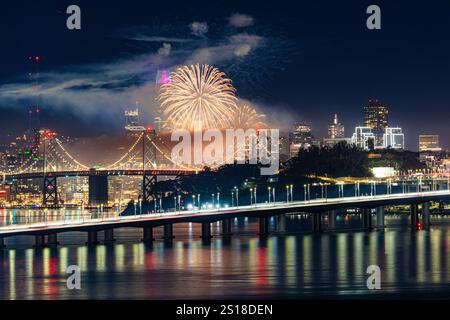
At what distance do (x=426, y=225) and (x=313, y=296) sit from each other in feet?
199

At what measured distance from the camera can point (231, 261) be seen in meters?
70.0

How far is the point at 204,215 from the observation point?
92.5 meters

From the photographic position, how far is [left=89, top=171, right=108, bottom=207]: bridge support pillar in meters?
146

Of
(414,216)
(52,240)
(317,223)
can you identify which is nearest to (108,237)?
(52,240)

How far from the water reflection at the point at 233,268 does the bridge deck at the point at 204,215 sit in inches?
64.9

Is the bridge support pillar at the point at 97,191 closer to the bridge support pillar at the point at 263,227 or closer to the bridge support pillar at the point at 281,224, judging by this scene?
the bridge support pillar at the point at 281,224

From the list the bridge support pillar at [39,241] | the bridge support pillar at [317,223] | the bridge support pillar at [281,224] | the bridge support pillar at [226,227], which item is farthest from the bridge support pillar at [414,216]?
the bridge support pillar at [39,241]

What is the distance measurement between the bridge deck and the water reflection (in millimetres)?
1647

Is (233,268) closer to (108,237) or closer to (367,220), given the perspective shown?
(108,237)

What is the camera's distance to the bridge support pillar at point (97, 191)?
146 metres

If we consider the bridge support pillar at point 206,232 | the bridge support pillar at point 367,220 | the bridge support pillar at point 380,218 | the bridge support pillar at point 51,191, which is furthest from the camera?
the bridge support pillar at point 51,191
